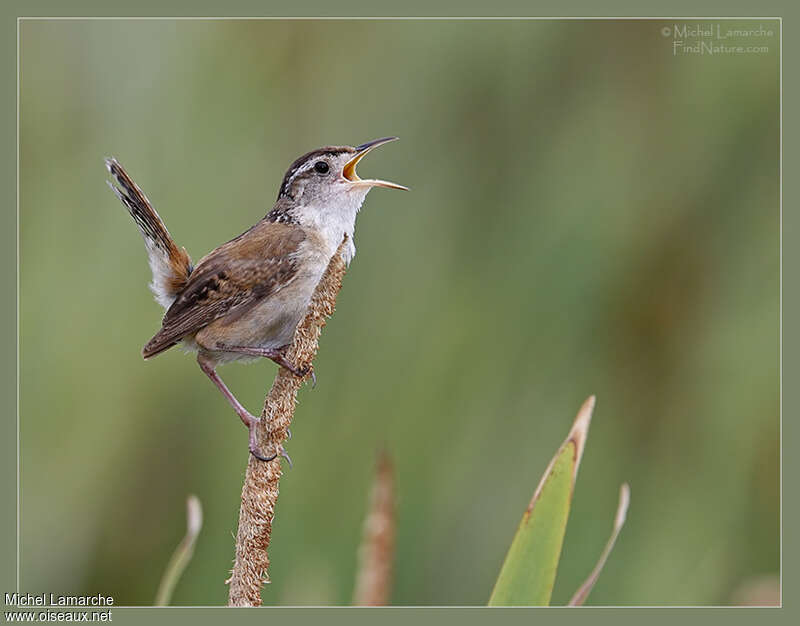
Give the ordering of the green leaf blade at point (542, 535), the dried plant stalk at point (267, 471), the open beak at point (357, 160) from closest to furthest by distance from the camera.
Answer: the green leaf blade at point (542, 535)
the dried plant stalk at point (267, 471)
the open beak at point (357, 160)

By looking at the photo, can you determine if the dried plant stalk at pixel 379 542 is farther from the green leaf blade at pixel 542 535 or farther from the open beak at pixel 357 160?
the open beak at pixel 357 160

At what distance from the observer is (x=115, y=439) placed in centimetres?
352

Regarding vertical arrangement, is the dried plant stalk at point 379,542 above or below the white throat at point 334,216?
below

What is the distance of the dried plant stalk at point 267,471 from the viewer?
1.92 m

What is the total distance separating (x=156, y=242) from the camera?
10.1 feet

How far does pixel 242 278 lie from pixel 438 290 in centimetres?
95

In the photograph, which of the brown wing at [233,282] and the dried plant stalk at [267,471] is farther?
the brown wing at [233,282]

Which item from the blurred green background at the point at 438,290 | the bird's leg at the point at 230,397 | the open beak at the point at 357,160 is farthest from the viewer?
the blurred green background at the point at 438,290

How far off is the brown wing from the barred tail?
0.08 meters

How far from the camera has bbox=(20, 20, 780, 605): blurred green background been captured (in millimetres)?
3377

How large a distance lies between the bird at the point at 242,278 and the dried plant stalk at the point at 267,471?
2.35 ft

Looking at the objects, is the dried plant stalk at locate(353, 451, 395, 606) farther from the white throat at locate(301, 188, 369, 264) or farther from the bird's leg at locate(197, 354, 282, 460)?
the white throat at locate(301, 188, 369, 264)

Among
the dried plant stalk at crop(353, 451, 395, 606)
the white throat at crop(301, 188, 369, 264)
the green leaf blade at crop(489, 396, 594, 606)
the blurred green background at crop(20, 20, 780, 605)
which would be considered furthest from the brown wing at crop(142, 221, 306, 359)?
the green leaf blade at crop(489, 396, 594, 606)

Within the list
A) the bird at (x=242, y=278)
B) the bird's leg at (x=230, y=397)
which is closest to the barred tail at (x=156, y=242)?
the bird at (x=242, y=278)
